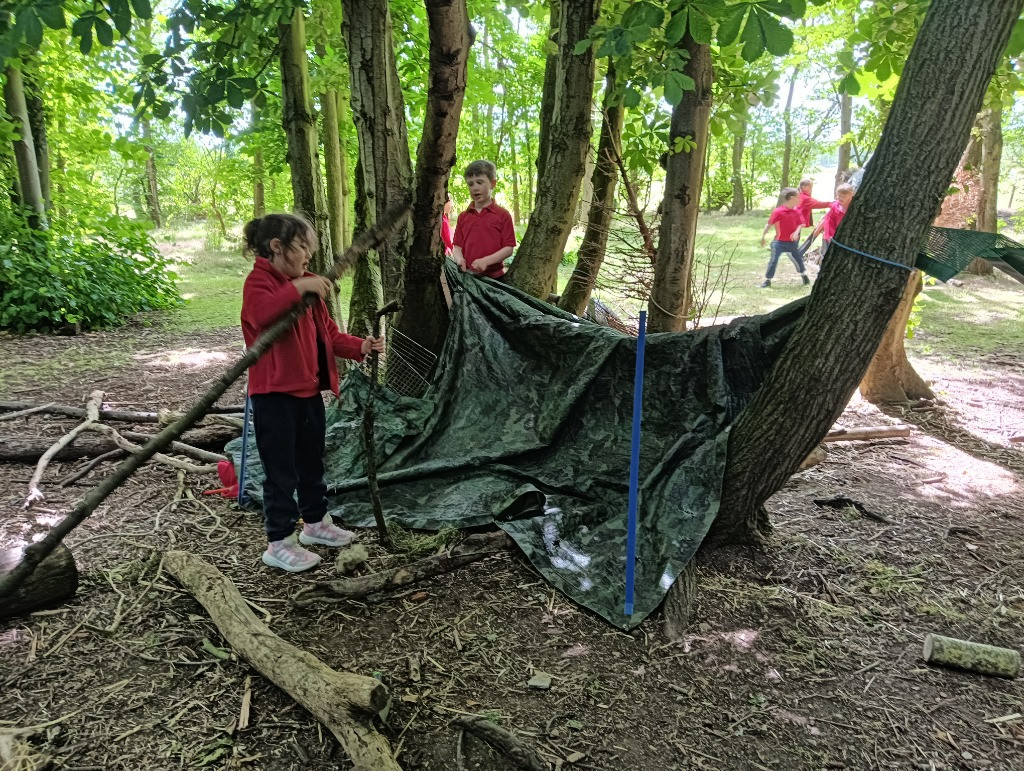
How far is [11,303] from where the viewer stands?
7.41 meters

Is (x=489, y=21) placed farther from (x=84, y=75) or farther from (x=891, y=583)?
(x=891, y=583)

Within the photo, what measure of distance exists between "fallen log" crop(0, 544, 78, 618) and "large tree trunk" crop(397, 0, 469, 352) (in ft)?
7.25

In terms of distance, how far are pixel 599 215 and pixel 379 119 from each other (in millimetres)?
2024

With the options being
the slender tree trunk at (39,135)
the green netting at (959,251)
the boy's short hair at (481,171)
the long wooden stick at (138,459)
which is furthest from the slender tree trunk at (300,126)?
the slender tree trunk at (39,135)

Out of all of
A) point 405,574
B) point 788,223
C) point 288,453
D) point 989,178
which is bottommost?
point 405,574

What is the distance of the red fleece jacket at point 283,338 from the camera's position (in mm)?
2539

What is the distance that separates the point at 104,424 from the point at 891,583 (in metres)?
4.65

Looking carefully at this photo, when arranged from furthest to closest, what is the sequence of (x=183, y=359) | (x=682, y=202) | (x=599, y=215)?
(x=183, y=359), (x=599, y=215), (x=682, y=202)

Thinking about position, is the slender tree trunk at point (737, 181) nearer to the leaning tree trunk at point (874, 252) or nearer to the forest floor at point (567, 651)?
the forest floor at point (567, 651)

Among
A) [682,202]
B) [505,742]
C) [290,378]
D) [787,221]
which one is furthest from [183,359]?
[787,221]

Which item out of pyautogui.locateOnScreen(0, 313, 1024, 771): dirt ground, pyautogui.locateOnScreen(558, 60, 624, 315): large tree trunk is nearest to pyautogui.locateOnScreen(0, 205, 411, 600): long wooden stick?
→ pyautogui.locateOnScreen(0, 313, 1024, 771): dirt ground

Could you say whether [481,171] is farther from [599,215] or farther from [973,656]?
[973,656]

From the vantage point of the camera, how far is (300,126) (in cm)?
579

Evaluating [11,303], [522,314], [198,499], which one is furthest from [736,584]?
[11,303]
